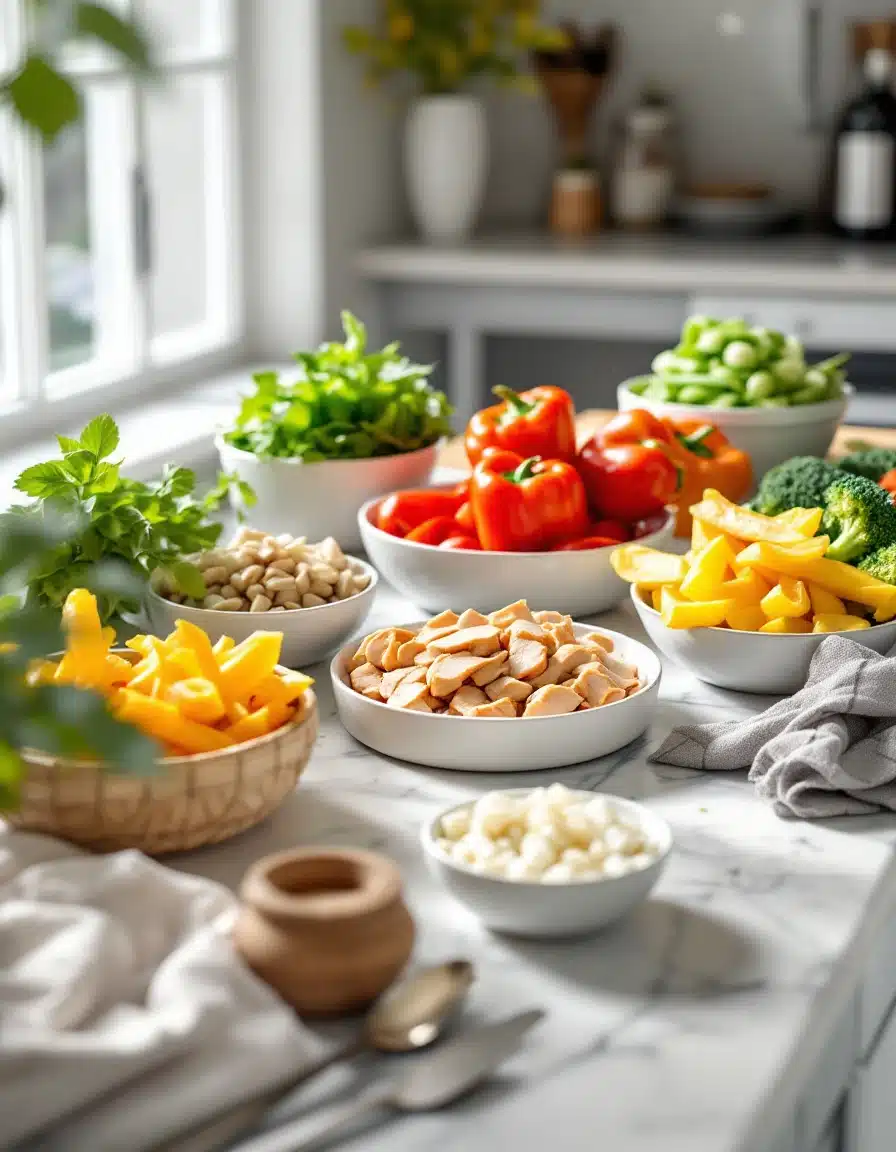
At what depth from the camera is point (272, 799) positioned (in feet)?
3.61

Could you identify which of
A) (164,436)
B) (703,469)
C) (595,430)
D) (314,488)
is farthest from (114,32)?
(164,436)

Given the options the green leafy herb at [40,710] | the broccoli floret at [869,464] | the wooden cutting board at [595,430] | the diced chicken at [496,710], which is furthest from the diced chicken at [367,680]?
the wooden cutting board at [595,430]

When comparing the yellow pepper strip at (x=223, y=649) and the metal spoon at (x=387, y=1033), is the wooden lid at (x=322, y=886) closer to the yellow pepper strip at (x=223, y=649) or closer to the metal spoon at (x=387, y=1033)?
the metal spoon at (x=387, y=1033)

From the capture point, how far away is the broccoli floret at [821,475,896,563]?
4.77 feet

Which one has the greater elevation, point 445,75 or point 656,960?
point 445,75

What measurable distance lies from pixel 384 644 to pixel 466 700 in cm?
12

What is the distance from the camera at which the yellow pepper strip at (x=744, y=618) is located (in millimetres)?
1396

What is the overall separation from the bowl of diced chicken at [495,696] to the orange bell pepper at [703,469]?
21.4 inches

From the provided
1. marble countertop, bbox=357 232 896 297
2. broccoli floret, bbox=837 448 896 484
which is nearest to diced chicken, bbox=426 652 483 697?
broccoli floret, bbox=837 448 896 484

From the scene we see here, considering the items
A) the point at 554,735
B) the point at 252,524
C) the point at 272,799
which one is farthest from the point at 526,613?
the point at 252,524

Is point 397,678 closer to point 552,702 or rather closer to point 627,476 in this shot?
point 552,702

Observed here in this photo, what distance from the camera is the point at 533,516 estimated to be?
1603mm

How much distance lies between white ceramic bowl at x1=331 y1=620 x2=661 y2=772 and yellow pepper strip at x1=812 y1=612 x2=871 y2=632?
0.62 ft

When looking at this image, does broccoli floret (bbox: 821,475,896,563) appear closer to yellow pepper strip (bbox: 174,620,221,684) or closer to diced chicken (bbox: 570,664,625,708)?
diced chicken (bbox: 570,664,625,708)
